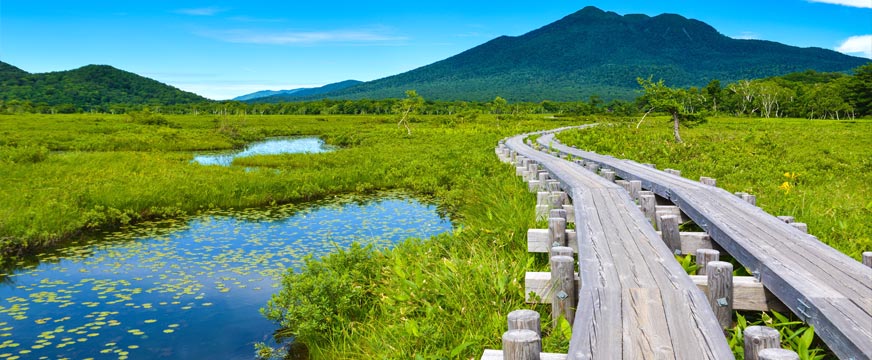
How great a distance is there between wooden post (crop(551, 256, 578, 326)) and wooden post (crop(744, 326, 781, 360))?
4.49ft

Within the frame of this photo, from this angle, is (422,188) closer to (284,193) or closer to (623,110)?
(284,193)

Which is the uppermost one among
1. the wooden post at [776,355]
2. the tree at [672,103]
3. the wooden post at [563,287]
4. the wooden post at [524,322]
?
the tree at [672,103]

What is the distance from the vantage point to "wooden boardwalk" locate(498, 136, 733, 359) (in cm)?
288

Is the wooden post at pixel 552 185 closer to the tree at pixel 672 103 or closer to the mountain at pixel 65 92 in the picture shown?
the tree at pixel 672 103

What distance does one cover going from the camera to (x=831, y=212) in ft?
27.6

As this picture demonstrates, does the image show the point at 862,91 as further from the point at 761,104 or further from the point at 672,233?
the point at 672,233

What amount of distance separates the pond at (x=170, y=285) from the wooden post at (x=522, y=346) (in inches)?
190

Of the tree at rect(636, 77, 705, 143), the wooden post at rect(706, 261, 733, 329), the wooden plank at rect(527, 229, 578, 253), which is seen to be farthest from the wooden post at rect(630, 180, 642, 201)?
the tree at rect(636, 77, 705, 143)

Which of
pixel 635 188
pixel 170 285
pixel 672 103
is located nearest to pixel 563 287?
pixel 635 188

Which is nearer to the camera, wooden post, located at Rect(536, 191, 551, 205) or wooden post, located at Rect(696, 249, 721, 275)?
wooden post, located at Rect(696, 249, 721, 275)

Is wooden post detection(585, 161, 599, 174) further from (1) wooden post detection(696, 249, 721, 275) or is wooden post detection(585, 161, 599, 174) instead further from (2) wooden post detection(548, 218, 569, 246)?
(1) wooden post detection(696, 249, 721, 275)

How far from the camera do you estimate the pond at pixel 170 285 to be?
22.2 ft

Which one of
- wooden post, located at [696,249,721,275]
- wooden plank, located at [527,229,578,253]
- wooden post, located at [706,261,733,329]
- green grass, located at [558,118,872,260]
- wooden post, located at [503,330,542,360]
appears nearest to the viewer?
wooden post, located at [503,330,542,360]

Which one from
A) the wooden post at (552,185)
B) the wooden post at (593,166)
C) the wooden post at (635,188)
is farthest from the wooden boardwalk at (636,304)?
the wooden post at (593,166)
